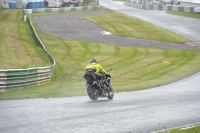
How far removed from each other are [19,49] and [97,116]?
927 inches

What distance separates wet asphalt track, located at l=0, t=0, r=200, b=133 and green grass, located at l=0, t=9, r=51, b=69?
1152 centimetres

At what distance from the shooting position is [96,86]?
59.7 ft

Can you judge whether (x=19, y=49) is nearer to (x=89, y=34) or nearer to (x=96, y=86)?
(x=89, y=34)

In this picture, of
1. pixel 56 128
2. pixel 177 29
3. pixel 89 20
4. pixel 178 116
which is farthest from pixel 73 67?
pixel 89 20

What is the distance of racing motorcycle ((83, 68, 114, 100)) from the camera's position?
17844 mm

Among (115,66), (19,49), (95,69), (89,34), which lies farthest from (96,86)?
(89,34)

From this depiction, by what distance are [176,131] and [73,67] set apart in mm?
20509

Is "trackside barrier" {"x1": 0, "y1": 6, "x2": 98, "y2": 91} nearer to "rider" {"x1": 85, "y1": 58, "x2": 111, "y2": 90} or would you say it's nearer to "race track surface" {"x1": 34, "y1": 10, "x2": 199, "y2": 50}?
"rider" {"x1": 85, "y1": 58, "x2": 111, "y2": 90}

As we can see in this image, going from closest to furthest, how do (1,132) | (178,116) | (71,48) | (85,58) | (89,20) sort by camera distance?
1. (1,132)
2. (178,116)
3. (85,58)
4. (71,48)
5. (89,20)

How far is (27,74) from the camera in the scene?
2170 centimetres

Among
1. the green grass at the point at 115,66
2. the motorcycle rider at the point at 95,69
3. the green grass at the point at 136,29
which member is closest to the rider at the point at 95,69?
the motorcycle rider at the point at 95,69

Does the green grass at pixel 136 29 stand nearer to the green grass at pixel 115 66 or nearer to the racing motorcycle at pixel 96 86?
the green grass at pixel 115 66

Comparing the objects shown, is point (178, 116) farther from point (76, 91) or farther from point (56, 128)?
point (76, 91)

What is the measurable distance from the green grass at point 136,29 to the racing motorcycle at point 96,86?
2997 centimetres
